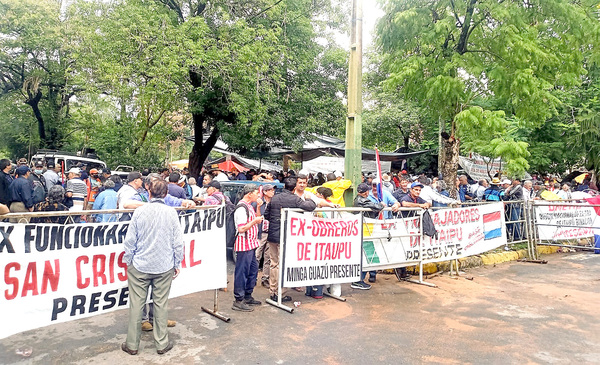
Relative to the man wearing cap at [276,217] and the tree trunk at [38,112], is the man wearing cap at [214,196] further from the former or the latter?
the tree trunk at [38,112]

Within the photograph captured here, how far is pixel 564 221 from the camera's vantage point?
11.2 m

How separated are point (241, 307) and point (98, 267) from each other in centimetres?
209

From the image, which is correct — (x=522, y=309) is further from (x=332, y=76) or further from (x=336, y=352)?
(x=332, y=76)

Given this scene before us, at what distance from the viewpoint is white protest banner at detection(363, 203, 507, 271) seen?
7.26 meters

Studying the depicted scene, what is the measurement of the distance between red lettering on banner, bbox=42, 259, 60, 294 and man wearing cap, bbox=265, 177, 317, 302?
285 cm

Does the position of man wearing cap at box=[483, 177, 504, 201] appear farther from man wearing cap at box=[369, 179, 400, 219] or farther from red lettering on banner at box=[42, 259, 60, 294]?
red lettering on banner at box=[42, 259, 60, 294]

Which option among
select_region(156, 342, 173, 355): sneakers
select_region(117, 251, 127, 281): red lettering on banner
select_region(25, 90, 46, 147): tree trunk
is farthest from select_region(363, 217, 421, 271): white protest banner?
select_region(25, 90, 46, 147): tree trunk

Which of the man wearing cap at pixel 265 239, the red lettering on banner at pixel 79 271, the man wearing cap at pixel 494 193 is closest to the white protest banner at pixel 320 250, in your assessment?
the man wearing cap at pixel 265 239

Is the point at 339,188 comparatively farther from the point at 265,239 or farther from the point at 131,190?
the point at 131,190

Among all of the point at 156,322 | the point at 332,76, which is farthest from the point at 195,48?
the point at 156,322

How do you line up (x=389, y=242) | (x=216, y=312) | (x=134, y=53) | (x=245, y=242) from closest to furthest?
(x=216, y=312) < (x=245, y=242) < (x=389, y=242) < (x=134, y=53)

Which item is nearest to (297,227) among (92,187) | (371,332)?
(371,332)

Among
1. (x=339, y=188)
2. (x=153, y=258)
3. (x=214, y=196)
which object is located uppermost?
(x=339, y=188)

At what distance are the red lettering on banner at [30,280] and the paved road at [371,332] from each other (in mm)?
765
